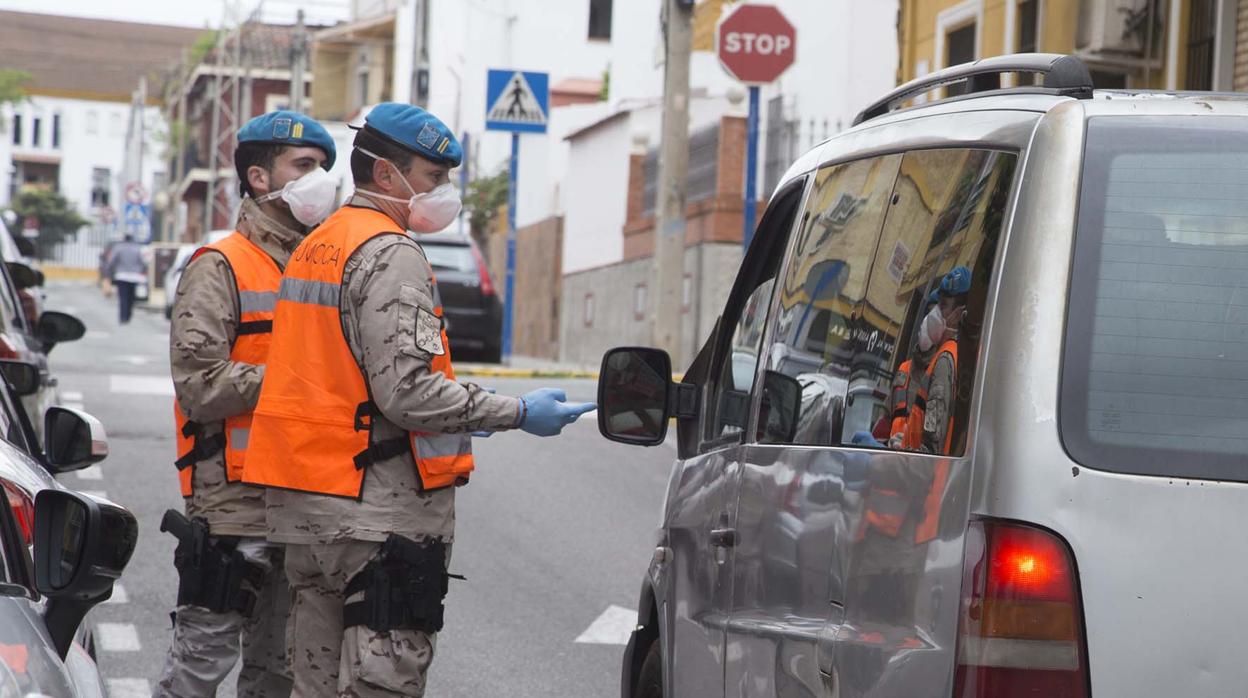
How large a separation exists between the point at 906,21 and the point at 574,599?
56.2ft

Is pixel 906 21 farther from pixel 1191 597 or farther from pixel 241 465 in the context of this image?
pixel 1191 597

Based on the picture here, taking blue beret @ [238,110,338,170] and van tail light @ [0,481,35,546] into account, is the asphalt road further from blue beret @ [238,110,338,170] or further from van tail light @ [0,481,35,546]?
van tail light @ [0,481,35,546]

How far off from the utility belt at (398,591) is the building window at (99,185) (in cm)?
12374

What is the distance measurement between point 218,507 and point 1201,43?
14789mm

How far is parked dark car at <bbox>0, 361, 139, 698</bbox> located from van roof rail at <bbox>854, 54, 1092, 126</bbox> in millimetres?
1768

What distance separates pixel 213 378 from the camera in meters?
5.71

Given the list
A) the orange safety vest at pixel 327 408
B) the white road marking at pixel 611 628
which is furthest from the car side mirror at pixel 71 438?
the white road marking at pixel 611 628

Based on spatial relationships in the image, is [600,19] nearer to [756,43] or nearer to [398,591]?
[756,43]

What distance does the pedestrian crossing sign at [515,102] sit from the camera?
2336cm

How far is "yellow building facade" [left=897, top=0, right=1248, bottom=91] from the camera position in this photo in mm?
18047

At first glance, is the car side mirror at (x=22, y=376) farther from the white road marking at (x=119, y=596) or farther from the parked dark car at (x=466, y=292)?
the parked dark car at (x=466, y=292)

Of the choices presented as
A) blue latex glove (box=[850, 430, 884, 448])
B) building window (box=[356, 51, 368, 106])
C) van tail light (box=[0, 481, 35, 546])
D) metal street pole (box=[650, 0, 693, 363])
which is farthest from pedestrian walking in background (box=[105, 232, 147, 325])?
blue latex glove (box=[850, 430, 884, 448])

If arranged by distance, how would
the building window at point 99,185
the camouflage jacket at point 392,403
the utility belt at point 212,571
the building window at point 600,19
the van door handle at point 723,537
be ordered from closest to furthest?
the van door handle at point 723,537 → the camouflage jacket at point 392,403 → the utility belt at point 212,571 → the building window at point 600,19 → the building window at point 99,185

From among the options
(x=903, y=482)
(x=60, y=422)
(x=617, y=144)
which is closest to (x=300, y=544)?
(x=60, y=422)
